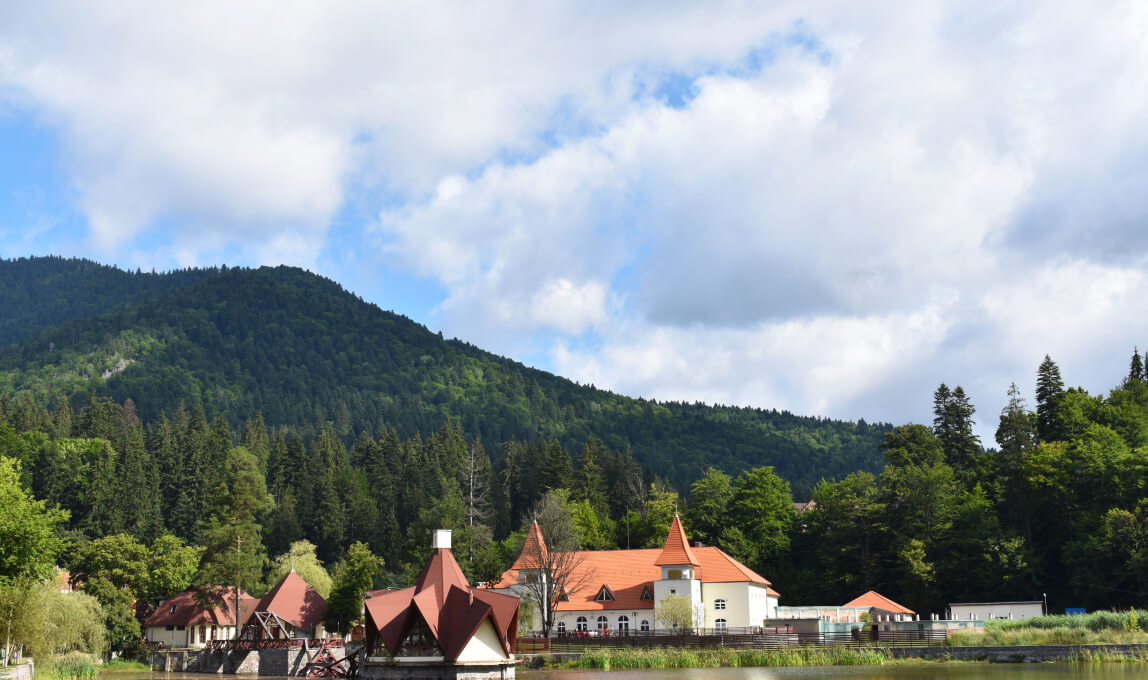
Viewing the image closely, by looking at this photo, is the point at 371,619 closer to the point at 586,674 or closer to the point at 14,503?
the point at 586,674

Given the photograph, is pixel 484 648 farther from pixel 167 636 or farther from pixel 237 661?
pixel 167 636

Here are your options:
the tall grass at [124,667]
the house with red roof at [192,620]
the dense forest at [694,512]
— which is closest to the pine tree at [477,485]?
the dense forest at [694,512]

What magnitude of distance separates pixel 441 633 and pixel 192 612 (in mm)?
39535

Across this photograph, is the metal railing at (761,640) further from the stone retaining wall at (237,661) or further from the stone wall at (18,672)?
the stone wall at (18,672)

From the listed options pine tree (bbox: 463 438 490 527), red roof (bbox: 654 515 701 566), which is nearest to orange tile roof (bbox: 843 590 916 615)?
red roof (bbox: 654 515 701 566)

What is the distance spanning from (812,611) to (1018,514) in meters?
19.2

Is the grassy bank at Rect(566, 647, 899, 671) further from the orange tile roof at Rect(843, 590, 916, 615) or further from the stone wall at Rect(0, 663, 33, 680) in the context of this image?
the stone wall at Rect(0, 663, 33, 680)

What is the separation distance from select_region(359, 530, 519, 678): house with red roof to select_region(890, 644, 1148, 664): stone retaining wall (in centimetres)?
2379

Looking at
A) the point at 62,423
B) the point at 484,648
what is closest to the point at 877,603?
the point at 484,648

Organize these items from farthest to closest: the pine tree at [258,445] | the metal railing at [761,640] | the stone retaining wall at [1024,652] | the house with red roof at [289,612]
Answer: the pine tree at [258,445], the house with red roof at [289,612], the metal railing at [761,640], the stone retaining wall at [1024,652]

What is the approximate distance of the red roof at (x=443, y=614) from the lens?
4666 centimetres

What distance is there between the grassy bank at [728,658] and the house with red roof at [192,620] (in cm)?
3229

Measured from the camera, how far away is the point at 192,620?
78188 millimetres

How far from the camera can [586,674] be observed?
175 feet
